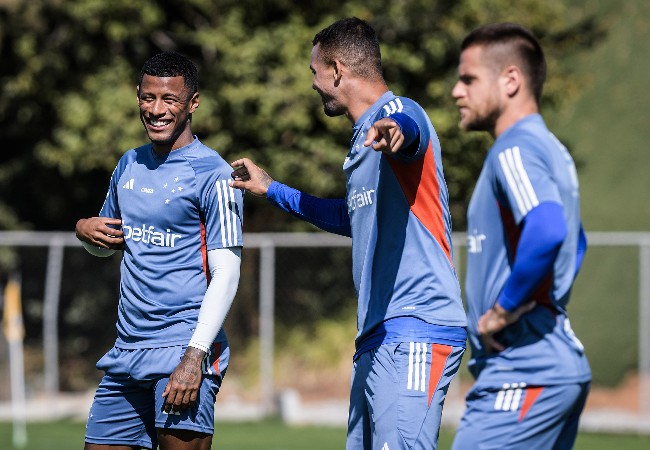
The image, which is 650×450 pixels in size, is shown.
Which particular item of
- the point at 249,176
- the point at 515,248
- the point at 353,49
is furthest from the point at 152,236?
the point at 515,248

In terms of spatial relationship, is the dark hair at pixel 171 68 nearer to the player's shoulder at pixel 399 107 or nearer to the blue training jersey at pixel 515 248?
the player's shoulder at pixel 399 107

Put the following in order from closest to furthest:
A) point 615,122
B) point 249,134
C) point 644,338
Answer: point 644,338
point 249,134
point 615,122

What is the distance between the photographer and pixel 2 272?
58.1ft

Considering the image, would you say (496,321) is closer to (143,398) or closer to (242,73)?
(143,398)

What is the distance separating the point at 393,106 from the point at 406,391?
4.18 feet

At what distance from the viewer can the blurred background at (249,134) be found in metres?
16.5

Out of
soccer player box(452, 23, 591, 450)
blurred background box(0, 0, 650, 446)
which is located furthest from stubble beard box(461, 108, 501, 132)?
blurred background box(0, 0, 650, 446)

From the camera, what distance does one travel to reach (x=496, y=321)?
13.6 feet

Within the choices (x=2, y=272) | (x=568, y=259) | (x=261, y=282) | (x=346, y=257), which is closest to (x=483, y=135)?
(x=346, y=257)

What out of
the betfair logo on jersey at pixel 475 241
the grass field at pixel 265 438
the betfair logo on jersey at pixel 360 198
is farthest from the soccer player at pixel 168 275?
the grass field at pixel 265 438

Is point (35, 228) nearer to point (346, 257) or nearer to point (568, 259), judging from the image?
point (346, 257)

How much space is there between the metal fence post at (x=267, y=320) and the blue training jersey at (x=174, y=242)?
400 inches

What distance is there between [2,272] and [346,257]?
17.7ft

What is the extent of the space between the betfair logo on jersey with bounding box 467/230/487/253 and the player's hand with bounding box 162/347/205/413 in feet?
5.35
